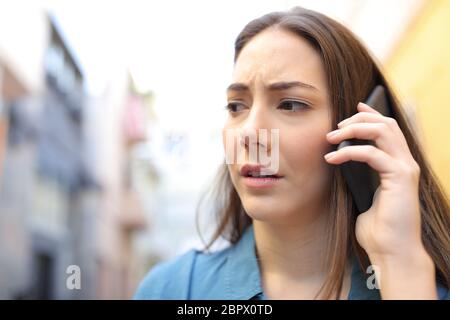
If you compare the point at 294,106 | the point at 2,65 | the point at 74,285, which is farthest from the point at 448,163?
the point at 2,65

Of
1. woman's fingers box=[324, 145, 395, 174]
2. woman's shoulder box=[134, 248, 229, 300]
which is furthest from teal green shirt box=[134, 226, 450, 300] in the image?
woman's fingers box=[324, 145, 395, 174]

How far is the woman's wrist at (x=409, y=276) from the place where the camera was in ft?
2.76

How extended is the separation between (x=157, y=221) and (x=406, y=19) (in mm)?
13958

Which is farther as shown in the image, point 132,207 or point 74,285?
point 132,207

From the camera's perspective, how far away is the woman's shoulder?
1.12 m

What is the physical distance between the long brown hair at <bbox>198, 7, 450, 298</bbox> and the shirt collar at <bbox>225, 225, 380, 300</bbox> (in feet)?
0.09

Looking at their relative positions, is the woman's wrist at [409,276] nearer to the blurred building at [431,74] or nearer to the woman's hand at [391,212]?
the woman's hand at [391,212]

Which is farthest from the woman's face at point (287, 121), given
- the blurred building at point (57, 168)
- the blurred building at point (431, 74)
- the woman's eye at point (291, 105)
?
the blurred building at point (57, 168)

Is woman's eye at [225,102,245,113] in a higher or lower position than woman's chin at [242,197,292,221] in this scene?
higher

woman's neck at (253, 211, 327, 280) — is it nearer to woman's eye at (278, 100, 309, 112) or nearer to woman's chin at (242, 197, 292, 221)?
woman's chin at (242, 197, 292, 221)

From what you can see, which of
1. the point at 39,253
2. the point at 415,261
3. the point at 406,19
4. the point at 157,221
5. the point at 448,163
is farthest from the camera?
the point at 157,221

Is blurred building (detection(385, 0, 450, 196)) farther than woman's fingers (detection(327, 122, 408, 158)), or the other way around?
blurred building (detection(385, 0, 450, 196))

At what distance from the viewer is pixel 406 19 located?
3389 millimetres

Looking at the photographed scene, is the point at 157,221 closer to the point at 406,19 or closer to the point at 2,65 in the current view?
the point at 2,65
